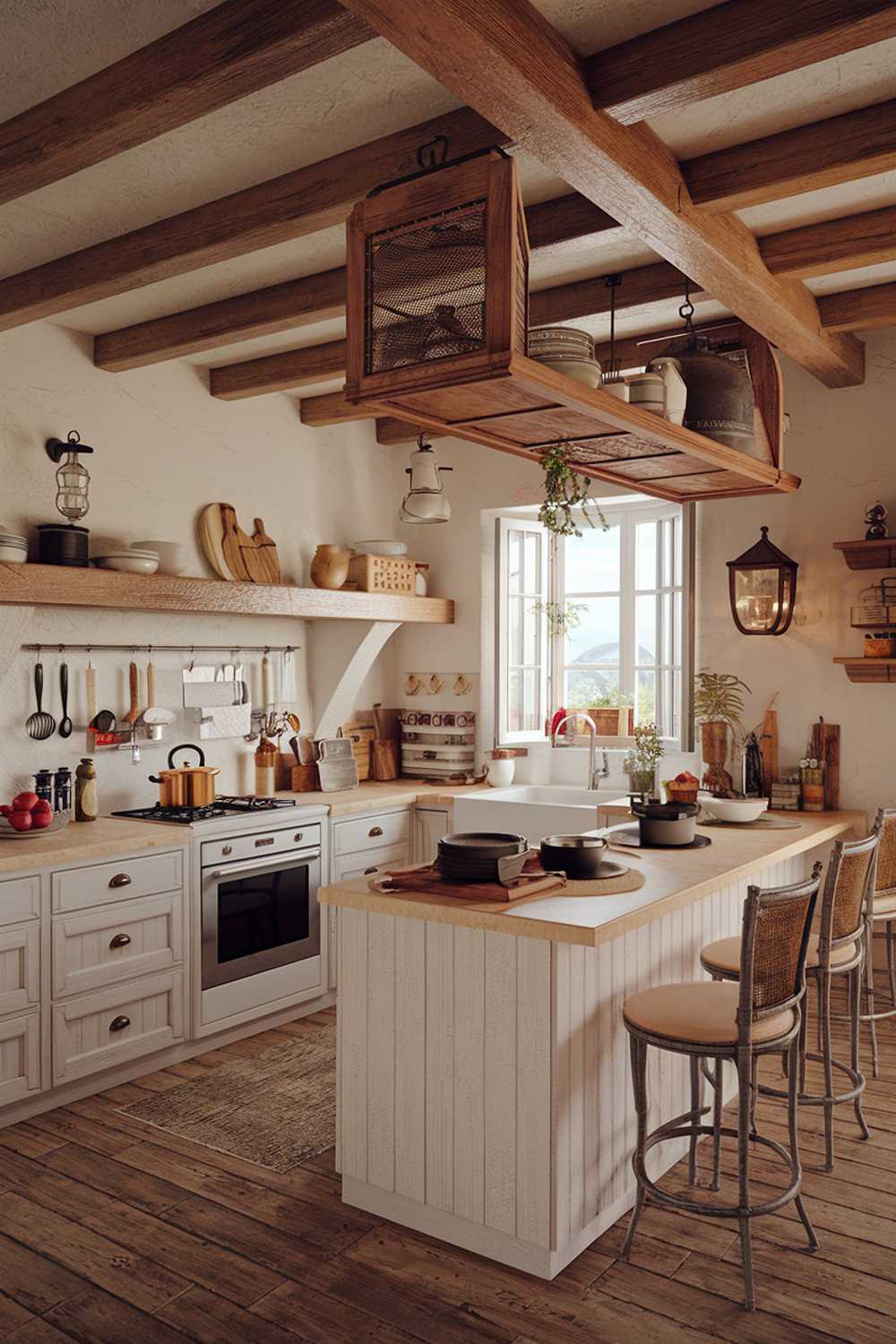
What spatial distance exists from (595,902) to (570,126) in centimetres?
191

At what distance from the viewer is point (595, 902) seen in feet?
9.50

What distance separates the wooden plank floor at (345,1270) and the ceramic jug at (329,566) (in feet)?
9.82

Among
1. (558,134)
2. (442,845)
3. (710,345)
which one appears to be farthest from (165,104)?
(710,345)

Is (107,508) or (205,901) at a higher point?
(107,508)

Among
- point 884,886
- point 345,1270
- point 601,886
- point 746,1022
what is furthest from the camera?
point 884,886

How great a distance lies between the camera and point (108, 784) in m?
4.79

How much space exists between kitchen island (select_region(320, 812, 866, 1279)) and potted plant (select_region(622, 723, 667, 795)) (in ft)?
6.64

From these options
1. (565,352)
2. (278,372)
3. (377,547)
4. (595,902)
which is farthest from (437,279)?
(377,547)

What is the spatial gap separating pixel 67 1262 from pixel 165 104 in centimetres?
291

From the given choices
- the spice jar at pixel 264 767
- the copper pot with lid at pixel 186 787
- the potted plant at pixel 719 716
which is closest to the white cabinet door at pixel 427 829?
the spice jar at pixel 264 767

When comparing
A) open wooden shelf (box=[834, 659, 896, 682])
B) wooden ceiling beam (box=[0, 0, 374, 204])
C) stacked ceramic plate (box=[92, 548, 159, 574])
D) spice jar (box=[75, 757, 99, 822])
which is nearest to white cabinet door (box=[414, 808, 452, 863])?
spice jar (box=[75, 757, 99, 822])

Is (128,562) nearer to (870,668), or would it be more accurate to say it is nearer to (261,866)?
(261,866)

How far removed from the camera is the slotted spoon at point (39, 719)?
4488 millimetres

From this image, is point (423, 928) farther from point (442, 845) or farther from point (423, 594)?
point (423, 594)
